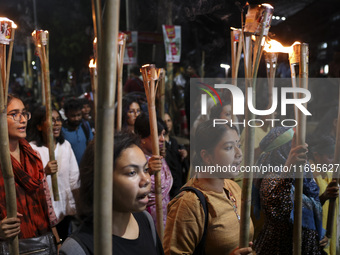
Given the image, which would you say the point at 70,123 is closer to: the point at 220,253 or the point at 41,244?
the point at 41,244

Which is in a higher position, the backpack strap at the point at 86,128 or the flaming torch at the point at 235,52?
the flaming torch at the point at 235,52

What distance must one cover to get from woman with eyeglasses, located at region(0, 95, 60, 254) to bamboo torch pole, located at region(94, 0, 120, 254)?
127 cm

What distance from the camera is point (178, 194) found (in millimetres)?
1881

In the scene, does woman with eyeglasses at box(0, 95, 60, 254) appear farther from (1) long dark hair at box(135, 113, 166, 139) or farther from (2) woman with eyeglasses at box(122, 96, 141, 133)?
(2) woman with eyeglasses at box(122, 96, 141, 133)

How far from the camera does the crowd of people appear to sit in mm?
1369

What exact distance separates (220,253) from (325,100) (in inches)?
56.3

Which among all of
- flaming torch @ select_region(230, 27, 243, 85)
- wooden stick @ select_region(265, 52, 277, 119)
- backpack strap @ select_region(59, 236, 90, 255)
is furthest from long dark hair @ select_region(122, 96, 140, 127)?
backpack strap @ select_region(59, 236, 90, 255)

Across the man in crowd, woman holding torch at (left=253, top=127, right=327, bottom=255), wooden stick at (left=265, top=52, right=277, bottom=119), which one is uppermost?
wooden stick at (left=265, top=52, right=277, bottom=119)

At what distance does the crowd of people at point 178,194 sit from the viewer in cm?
137

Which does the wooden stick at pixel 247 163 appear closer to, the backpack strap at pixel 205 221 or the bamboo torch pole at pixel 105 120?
the backpack strap at pixel 205 221

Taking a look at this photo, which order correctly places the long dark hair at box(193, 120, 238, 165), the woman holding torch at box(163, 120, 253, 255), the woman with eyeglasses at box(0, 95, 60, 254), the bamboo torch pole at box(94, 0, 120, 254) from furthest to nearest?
the woman with eyeglasses at box(0, 95, 60, 254)
the long dark hair at box(193, 120, 238, 165)
the woman holding torch at box(163, 120, 253, 255)
the bamboo torch pole at box(94, 0, 120, 254)

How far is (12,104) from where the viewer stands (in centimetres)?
221

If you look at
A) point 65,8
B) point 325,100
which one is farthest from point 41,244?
point 65,8

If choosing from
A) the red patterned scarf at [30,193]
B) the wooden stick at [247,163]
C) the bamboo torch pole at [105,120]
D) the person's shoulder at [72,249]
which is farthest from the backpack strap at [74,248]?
the red patterned scarf at [30,193]
